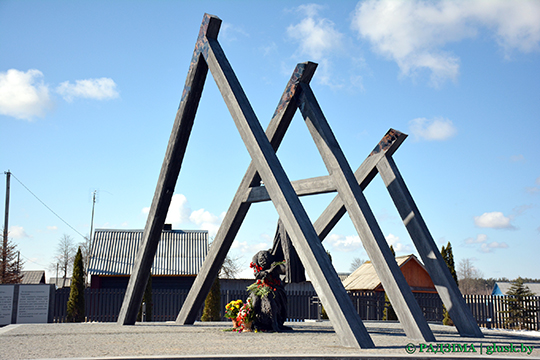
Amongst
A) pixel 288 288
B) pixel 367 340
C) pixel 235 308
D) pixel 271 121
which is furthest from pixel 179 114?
pixel 288 288

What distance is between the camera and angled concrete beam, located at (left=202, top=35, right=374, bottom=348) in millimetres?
5988

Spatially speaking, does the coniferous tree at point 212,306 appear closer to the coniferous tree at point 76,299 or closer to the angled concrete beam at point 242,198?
the coniferous tree at point 76,299

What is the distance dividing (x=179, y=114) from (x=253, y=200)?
2.18 meters

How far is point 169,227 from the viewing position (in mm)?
26141

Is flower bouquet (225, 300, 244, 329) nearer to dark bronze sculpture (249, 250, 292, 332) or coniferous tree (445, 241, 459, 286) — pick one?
dark bronze sculpture (249, 250, 292, 332)

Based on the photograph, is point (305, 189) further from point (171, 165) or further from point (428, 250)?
point (171, 165)

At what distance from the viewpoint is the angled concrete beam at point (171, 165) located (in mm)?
8950

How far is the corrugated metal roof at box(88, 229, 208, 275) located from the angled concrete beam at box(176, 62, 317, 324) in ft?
39.0

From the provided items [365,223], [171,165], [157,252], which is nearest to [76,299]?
[157,252]

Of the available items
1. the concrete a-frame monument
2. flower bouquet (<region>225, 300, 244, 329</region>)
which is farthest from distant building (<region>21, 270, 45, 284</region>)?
flower bouquet (<region>225, 300, 244, 329</region>)

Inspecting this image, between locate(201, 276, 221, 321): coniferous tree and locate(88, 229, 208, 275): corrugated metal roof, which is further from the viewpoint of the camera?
locate(88, 229, 208, 275): corrugated metal roof

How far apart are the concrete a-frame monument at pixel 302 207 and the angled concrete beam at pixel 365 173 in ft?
0.07

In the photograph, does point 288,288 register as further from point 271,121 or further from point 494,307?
point 271,121

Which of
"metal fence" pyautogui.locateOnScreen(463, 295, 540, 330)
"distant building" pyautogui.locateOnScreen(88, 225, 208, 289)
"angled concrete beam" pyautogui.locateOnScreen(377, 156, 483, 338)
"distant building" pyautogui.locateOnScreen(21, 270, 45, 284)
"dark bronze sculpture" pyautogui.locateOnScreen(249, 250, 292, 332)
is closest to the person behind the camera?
"angled concrete beam" pyautogui.locateOnScreen(377, 156, 483, 338)
